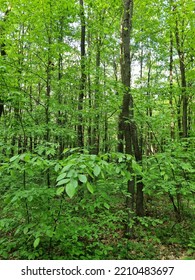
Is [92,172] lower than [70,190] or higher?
lower

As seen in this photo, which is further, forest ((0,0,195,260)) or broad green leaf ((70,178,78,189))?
forest ((0,0,195,260))

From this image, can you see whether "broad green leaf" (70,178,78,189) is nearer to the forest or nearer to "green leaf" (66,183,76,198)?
"green leaf" (66,183,76,198)

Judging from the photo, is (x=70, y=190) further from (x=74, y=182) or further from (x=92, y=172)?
(x=92, y=172)

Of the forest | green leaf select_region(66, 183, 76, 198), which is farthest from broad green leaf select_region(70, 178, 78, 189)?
the forest

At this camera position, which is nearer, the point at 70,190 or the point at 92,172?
the point at 70,190

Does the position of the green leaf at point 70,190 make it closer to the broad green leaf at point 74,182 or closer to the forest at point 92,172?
the broad green leaf at point 74,182

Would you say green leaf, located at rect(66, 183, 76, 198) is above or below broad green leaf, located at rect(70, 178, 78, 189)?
below

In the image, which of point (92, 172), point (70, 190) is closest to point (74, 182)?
point (70, 190)

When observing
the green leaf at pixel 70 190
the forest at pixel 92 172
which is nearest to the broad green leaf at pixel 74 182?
the green leaf at pixel 70 190

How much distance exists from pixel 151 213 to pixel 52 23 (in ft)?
22.2

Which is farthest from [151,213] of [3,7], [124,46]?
[3,7]

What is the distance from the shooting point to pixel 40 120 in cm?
662

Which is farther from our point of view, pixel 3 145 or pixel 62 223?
pixel 62 223
